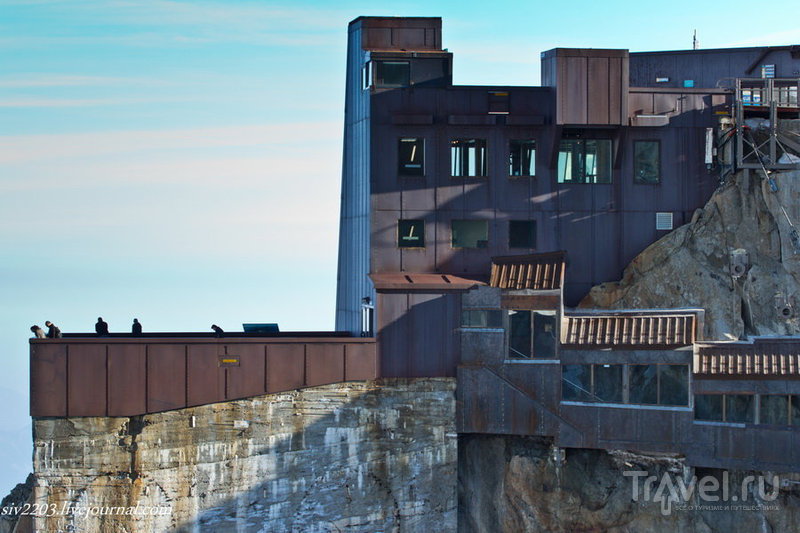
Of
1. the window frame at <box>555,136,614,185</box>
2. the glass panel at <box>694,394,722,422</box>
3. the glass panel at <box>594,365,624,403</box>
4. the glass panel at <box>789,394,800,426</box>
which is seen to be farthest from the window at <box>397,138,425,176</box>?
the glass panel at <box>789,394,800,426</box>

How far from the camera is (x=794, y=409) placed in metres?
40.8

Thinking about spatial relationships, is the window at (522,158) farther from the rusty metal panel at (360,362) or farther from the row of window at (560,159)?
the rusty metal panel at (360,362)

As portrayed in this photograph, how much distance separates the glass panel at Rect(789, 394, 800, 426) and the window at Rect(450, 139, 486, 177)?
16.0 m

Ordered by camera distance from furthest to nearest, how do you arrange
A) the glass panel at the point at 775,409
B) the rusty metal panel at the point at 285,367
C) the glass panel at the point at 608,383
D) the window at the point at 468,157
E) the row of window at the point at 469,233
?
the window at the point at 468,157, the row of window at the point at 469,233, the rusty metal panel at the point at 285,367, the glass panel at the point at 608,383, the glass panel at the point at 775,409

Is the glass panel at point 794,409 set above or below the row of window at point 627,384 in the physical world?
below

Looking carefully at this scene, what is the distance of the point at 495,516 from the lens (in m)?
44.6

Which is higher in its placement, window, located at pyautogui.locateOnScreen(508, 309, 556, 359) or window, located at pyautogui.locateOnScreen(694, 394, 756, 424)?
window, located at pyautogui.locateOnScreen(508, 309, 556, 359)

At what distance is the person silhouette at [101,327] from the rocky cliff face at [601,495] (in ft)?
55.0

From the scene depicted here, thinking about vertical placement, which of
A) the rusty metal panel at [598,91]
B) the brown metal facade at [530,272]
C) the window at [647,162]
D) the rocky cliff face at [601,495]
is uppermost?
the rusty metal panel at [598,91]

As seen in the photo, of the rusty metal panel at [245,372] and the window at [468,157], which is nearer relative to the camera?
the rusty metal panel at [245,372]

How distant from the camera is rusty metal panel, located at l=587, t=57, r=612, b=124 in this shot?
4684cm

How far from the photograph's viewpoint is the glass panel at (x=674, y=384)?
4181 cm

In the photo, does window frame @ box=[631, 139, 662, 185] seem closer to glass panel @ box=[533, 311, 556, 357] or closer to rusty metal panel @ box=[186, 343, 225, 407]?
glass panel @ box=[533, 311, 556, 357]

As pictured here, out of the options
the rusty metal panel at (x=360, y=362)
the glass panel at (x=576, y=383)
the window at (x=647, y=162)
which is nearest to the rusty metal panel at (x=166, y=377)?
the rusty metal panel at (x=360, y=362)
